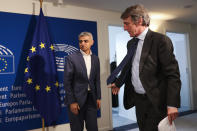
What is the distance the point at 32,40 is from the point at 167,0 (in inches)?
92.1

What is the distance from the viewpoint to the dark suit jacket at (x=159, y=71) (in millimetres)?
1116

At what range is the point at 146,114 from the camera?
126cm

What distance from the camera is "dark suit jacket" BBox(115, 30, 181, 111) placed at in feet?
3.66

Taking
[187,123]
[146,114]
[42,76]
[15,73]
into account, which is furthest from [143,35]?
[187,123]

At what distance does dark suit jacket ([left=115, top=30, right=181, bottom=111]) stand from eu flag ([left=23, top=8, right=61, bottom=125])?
68.6 inches

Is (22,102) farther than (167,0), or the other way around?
(167,0)

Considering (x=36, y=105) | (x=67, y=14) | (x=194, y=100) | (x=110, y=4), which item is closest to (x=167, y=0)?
(x=110, y=4)

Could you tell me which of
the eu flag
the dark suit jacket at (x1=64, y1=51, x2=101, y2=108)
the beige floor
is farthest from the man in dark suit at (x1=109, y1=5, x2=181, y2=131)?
the beige floor

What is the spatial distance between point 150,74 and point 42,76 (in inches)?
70.4

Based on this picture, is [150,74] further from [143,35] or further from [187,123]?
[187,123]

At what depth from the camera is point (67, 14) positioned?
3172mm

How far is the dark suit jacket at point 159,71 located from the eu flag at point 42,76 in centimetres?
174

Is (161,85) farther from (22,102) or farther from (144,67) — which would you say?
(22,102)

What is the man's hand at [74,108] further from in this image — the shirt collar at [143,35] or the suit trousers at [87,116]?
the shirt collar at [143,35]
